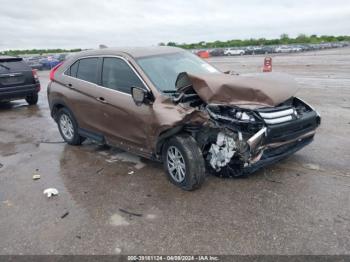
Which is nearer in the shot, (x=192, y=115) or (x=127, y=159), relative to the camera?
(x=192, y=115)

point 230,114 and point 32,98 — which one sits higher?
point 230,114

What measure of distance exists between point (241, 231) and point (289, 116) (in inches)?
66.4

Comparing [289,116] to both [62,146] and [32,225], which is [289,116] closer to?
[32,225]

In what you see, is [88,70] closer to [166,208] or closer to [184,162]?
[184,162]

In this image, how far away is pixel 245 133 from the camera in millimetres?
3975

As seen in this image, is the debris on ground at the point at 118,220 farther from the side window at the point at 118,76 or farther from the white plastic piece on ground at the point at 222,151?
the side window at the point at 118,76

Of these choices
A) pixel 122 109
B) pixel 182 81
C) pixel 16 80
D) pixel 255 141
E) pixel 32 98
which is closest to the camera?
pixel 255 141

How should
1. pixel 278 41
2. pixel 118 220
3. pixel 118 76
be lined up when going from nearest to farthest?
pixel 118 220 → pixel 118 76 → pixel 278 41

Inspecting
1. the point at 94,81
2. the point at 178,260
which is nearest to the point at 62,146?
the point at 94,81

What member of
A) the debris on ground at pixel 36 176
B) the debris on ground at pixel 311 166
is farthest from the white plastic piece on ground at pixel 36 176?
the debris on ground at pixel 311 166

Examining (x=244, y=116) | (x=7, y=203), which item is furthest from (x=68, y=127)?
(x=244, y=116)

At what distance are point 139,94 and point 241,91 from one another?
1.32m

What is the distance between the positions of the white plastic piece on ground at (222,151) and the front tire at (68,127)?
3.00 metres

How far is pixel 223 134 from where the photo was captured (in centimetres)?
404
